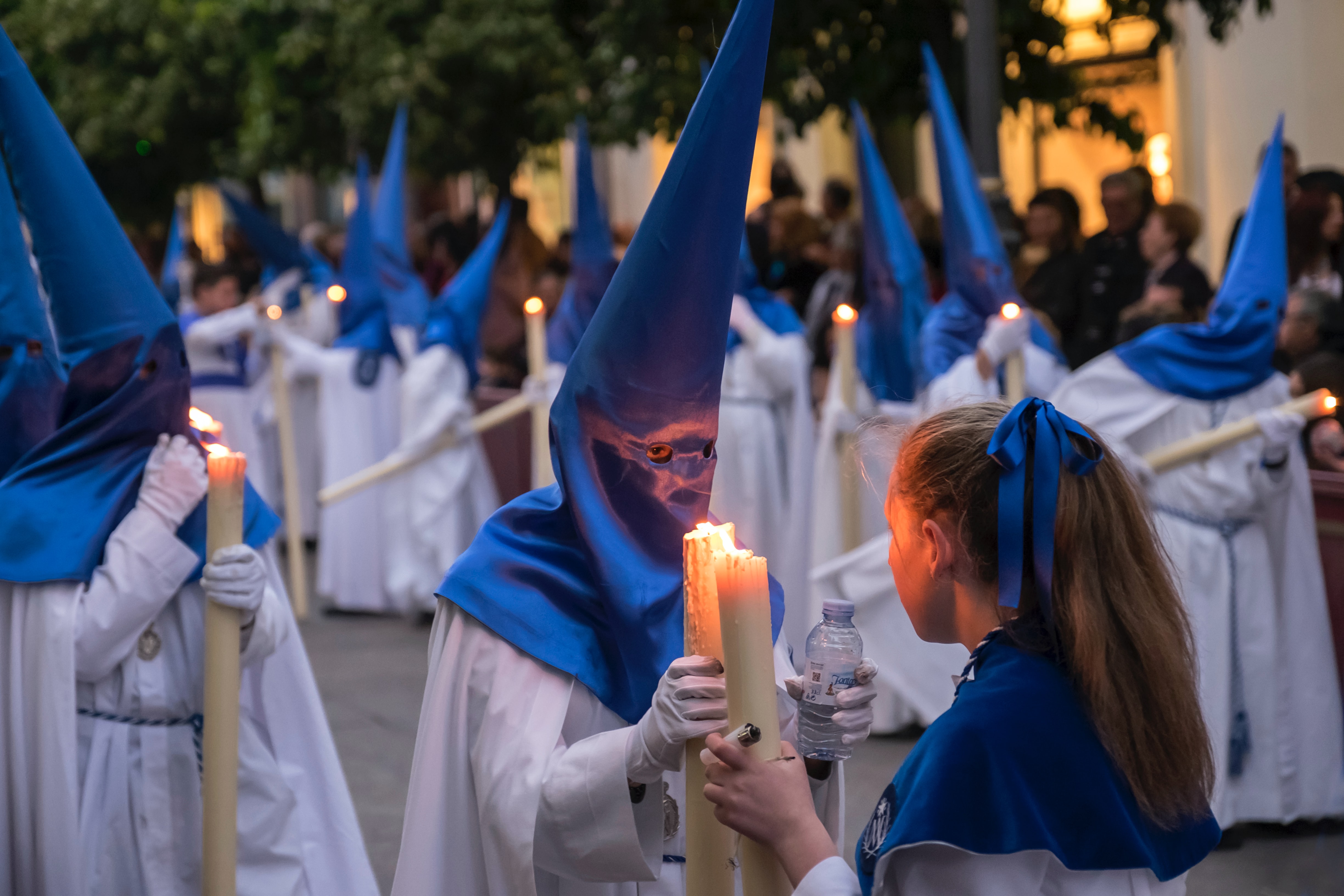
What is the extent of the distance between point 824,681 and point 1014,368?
380 cm

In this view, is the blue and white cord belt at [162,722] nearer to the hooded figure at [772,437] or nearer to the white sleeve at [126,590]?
the white sleeve at [126,590]

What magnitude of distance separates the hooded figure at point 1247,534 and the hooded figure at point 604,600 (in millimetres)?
3043

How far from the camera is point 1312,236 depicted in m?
6.77

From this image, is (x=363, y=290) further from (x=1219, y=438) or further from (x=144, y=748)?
(x=144, y=748)

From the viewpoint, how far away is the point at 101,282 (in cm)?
356

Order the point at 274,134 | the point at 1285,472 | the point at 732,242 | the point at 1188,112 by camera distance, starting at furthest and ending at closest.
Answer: the point at 274,134
the point at 1188,112
the point at 1285,472
the point at 732,242

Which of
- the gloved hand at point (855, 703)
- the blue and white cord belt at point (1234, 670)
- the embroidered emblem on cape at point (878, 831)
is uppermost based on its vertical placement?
the gloved hand at point (855, 703)

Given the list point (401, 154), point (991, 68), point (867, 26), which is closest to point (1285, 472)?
point (991, 68)

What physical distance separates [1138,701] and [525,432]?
8.41 meters

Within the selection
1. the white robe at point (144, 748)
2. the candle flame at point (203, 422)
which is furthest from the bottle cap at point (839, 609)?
the candle flame at point (203, 422)

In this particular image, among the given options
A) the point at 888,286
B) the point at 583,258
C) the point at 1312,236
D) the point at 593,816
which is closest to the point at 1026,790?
the point at 593,816

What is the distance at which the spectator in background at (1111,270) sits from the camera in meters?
7.28

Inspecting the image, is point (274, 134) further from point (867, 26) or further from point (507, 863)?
point (507, 863)

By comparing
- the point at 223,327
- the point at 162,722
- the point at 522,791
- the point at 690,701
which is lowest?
the point at 162,722
